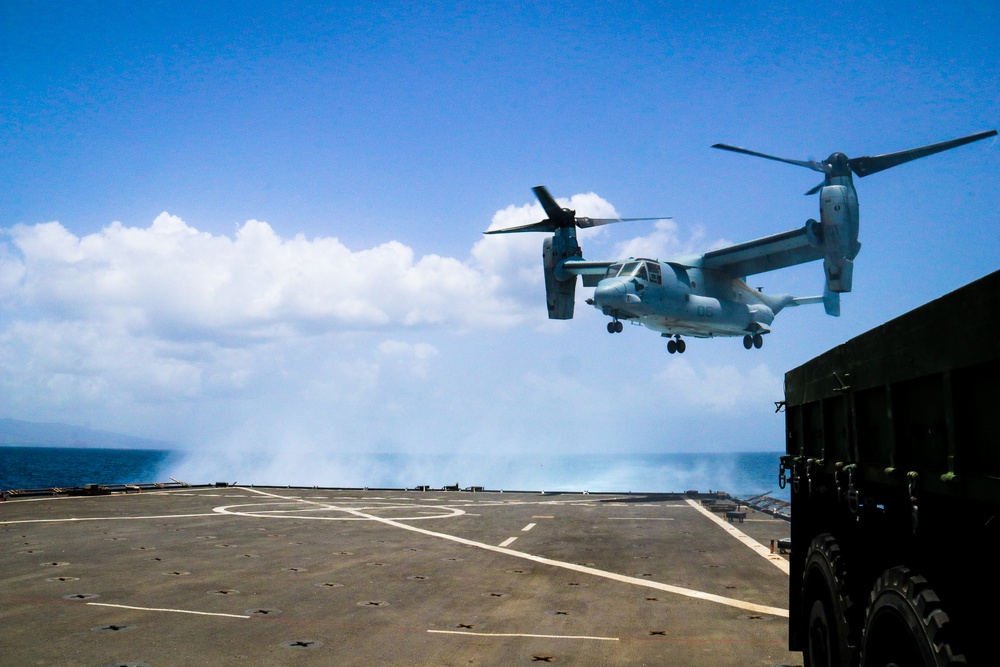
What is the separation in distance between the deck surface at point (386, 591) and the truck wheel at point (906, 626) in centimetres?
468

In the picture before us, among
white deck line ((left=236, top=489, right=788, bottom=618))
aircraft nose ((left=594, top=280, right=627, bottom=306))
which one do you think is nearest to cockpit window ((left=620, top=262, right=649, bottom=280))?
aircraft nose ((left=594, top=280, right=627, bottom=306))

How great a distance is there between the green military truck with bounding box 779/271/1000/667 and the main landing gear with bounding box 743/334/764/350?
38.5 m

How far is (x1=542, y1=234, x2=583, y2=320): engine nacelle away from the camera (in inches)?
1722

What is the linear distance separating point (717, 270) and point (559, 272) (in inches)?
393

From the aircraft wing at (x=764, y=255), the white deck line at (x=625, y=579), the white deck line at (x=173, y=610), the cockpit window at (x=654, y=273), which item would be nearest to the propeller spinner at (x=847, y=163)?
the aircraft wing at (x=764, y=255)

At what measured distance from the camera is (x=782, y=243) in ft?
119

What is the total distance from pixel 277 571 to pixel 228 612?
133 inches

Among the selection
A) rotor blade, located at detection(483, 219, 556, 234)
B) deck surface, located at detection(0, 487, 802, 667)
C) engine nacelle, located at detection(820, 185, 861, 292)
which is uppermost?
rotor blade, located at detection(483, 219, 556, 234)

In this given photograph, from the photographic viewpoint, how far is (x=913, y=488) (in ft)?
12.3

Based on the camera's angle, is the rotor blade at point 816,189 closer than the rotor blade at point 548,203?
Yes

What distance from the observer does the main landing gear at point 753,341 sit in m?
42.3

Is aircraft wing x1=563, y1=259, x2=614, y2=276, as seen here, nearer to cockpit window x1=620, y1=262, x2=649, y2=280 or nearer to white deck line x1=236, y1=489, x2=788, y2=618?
cockpit window x1=620, y1=262, x2=649, y2=280

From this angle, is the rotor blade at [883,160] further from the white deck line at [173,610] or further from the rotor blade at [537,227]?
the white deck line at [173,610]

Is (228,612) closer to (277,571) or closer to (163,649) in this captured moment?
(163,649)
